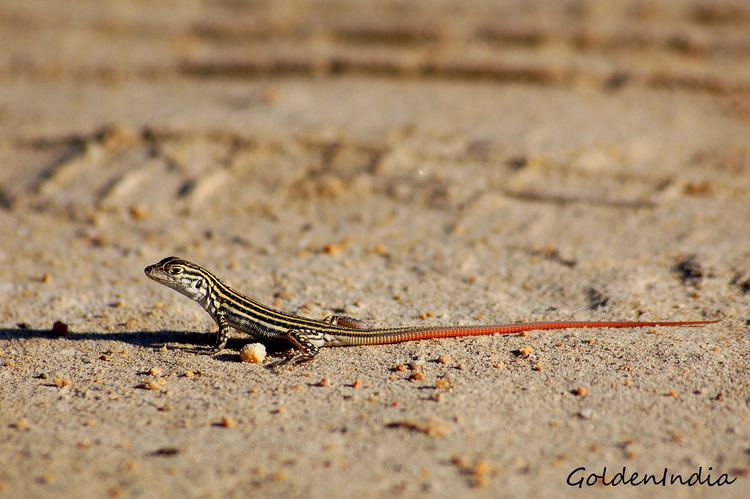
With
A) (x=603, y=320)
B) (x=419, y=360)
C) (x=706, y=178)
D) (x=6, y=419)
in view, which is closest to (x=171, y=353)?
(x=6, y=419)

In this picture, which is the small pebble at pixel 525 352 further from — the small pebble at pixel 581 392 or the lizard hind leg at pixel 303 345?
the lizard hind leg at pixel 303 345

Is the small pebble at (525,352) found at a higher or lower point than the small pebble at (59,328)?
higher

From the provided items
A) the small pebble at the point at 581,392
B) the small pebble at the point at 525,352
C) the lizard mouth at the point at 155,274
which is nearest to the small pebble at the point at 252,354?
the lizard mouth at the point at 155,274

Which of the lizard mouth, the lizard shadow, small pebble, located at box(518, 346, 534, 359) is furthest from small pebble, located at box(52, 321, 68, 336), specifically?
small pebble, located at box(518, 346, 534, 359)

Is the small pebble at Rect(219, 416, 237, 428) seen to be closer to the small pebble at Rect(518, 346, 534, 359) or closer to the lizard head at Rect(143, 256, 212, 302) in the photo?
the lizard head at Rect(143, 256, 212, 302)

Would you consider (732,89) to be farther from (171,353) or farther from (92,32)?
(92,32)
